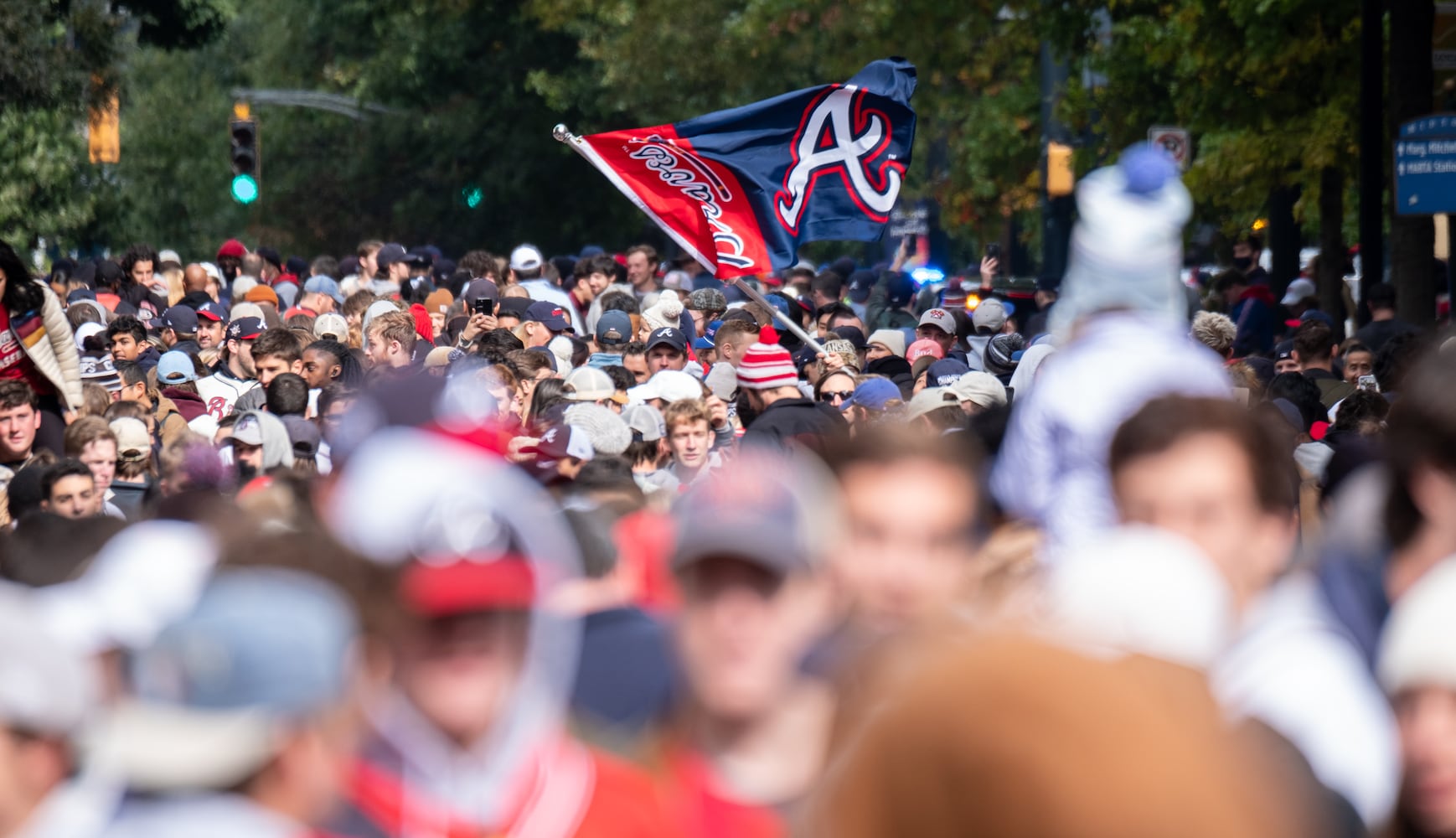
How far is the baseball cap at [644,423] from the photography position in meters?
8.30

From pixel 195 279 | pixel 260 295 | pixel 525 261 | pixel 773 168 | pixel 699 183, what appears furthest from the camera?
pixel 525 261

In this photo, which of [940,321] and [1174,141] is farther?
[1174,141]

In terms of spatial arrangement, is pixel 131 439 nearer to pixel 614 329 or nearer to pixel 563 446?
pixel 563 446

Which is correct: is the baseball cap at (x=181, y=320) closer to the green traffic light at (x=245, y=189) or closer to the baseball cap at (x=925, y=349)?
the baseball cap at (x=925, y=349)

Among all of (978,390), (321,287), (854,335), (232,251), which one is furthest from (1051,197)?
(978,390)

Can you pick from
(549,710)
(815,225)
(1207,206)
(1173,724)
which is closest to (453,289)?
(815,225)

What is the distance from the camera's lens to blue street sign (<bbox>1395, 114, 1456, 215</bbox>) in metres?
13.8

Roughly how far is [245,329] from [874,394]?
469 centimetres

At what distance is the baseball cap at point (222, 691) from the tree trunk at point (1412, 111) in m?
14.2

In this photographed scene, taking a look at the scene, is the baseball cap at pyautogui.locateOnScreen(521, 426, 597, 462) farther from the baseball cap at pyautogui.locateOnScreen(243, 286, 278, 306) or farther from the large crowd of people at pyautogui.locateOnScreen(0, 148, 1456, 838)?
the baseball cap at pyautogui.locateOnScreen(243, 286, 278, 306)

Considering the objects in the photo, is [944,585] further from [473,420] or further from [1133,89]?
[1133,89]

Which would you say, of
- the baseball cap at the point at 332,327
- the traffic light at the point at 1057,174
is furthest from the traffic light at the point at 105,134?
the baseball cap at the point at 332,327

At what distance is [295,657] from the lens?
236 centimetres

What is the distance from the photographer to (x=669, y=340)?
1158cm
